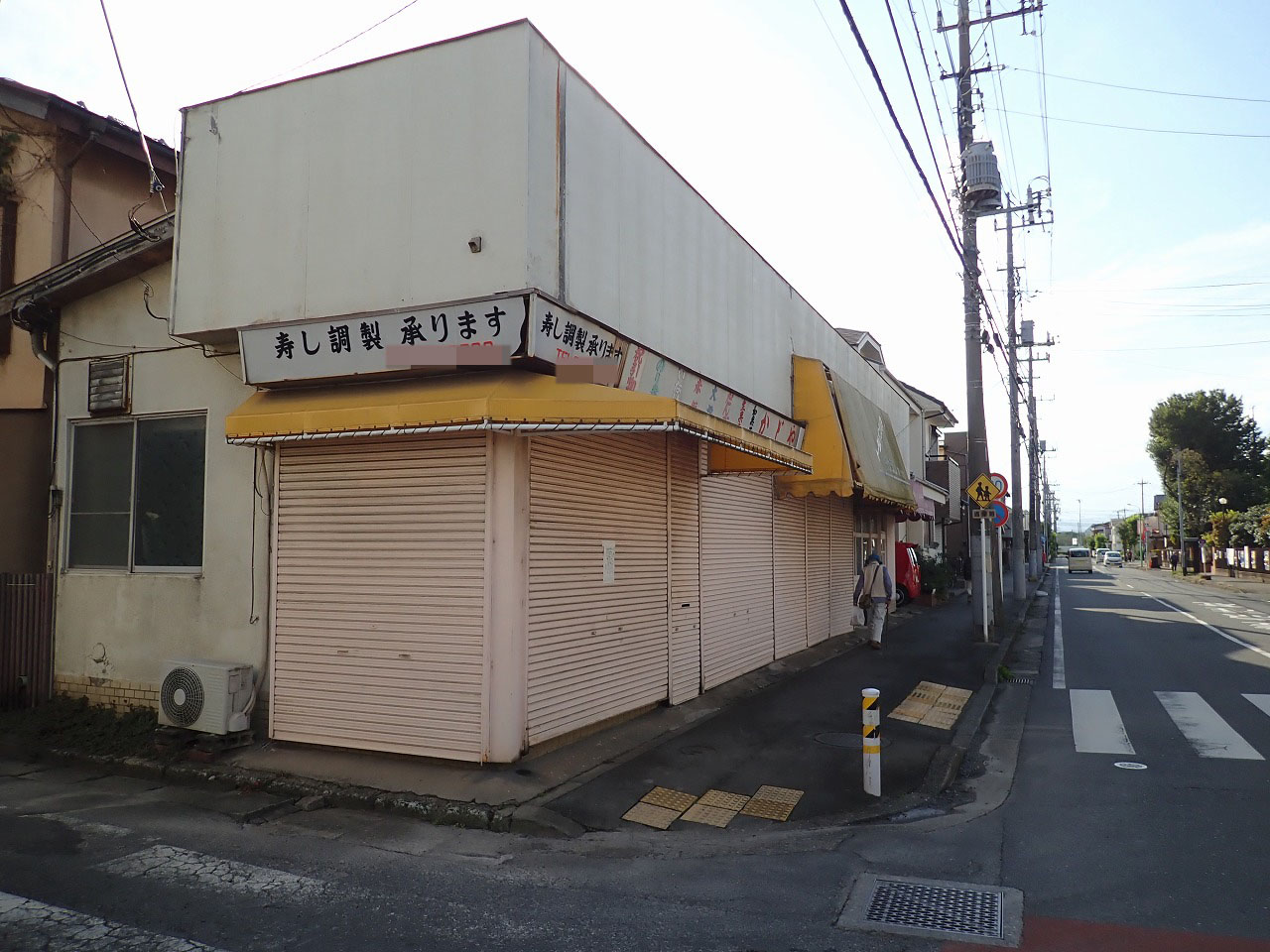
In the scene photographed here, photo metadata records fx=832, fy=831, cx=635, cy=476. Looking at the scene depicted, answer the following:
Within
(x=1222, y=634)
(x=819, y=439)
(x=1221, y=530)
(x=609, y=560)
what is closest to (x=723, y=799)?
(x=609, y=560)

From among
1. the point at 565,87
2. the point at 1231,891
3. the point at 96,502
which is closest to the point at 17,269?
the point at 96,502

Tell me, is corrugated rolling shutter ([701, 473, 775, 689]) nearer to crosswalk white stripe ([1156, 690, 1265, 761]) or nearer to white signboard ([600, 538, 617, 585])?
white signboard ([600, 538, 617, 585])

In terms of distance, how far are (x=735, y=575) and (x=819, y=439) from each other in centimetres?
335

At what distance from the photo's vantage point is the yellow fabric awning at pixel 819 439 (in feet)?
45.4

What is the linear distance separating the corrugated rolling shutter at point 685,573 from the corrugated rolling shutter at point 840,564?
7269 millimetres

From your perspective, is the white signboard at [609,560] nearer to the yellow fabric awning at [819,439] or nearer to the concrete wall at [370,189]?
the concrete wall at [370,189]

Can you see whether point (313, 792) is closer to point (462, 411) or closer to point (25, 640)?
point (462, 411)

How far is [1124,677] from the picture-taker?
13.5 m

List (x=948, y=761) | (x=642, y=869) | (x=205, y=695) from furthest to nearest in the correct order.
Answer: (x=948, y=761) → (x=205, y=695) → (x=642, y=869)

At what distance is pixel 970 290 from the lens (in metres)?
17.2

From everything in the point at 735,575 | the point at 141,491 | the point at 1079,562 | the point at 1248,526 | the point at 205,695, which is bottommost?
the point at 1079,562

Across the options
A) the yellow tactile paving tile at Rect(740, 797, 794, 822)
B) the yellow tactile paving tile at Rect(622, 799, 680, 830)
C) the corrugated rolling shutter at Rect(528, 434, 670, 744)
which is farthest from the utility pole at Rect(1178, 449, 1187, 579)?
the yellow tactile paving tile at Rect(622, 799, 680, 830)

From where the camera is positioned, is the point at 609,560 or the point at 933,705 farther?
the point at 933,705

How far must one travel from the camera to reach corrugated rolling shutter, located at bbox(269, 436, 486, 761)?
763cm
